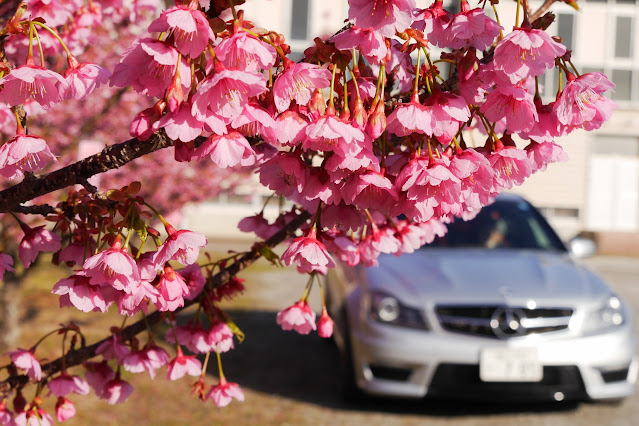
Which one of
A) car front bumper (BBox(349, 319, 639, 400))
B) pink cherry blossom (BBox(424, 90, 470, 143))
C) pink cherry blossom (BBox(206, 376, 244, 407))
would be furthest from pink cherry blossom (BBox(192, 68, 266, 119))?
car front bumper (BBox(349, 319, 639, 400))

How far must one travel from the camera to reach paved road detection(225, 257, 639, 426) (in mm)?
4758

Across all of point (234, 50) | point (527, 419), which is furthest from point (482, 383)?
point (234, 50)

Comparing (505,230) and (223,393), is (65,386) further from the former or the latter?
(505,230)

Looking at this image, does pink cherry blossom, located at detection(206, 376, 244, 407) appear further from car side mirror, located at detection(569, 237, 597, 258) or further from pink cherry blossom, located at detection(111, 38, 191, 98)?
car side mirror, located at detection(569, 237, 597, 258)

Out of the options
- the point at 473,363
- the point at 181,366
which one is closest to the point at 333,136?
the point at 181,366

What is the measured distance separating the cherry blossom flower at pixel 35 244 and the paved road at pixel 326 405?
11.1 ft

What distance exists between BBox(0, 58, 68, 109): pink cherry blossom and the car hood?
3526 mm

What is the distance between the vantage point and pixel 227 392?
2.02 metres

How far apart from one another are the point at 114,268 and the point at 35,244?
1.62 ft

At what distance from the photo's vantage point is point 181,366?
188 centimetres

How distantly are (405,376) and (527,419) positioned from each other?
3.11 ft

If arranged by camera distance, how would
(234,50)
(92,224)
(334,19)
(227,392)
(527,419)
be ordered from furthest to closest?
(334,19)
(527,419)
(227,392)
(92,224)
(234,50)

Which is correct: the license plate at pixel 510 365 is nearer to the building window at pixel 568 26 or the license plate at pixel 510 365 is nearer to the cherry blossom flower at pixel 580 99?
the cherry blossom flower at pixel 580 99

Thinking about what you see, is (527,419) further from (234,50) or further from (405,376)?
(234,50)
